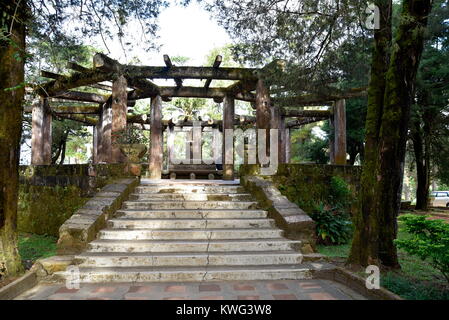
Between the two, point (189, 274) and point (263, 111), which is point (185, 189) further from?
point (263, 111)

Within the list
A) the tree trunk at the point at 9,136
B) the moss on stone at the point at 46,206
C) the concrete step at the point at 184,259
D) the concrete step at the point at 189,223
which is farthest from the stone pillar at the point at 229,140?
the tree trunk at the point at 9,136

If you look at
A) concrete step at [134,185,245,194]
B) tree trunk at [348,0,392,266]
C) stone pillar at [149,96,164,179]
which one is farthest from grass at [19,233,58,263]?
tree trunk at [348,0,392,266]

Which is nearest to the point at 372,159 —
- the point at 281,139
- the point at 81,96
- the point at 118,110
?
the point at 118,110

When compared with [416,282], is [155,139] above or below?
above

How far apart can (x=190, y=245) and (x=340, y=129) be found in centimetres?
893

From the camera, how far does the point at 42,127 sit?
1230 centimetres

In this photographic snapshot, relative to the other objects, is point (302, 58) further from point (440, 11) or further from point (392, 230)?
point (440, 11)

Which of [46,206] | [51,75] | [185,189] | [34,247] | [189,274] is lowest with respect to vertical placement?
[34,247]

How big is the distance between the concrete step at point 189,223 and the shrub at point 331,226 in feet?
4.95

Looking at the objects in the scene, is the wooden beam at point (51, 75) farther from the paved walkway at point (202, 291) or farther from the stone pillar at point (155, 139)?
the paved walkway at point (202, 291)

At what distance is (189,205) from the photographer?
671 centimetres

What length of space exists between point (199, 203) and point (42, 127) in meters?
8.49

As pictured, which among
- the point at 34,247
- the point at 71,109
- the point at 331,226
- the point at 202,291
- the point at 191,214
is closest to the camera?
the point at 202,291
